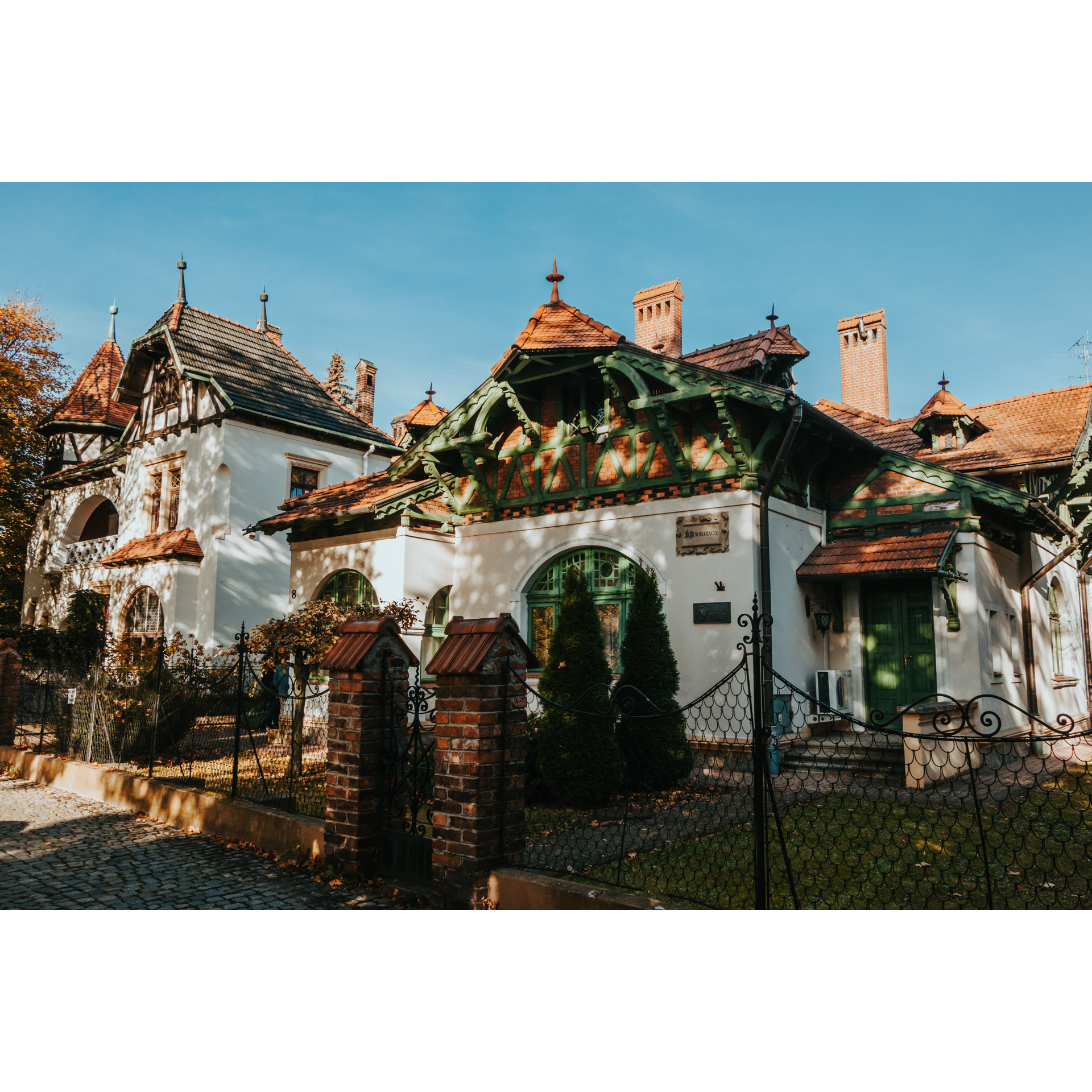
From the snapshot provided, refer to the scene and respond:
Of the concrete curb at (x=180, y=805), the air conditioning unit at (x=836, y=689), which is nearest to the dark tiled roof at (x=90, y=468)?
the concrete curb at (x=180, y=805)

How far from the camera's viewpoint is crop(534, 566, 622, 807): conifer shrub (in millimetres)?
8789

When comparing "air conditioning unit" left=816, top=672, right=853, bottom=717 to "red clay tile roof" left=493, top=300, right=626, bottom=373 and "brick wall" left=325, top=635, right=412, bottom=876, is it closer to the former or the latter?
"red clay tile roof" left=493, top=300, right=626, bottom=373

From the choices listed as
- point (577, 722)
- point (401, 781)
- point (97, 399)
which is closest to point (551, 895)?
point (401, 781)

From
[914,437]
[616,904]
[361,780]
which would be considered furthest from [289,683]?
[914,437]

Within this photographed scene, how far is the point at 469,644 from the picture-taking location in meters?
5.45

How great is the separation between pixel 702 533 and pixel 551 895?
7723 millimetres

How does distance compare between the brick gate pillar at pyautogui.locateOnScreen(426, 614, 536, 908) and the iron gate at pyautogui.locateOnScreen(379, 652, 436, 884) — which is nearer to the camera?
the brick gate pillar at pyautogui.locateOnScreen(426, 614, 536, 908)

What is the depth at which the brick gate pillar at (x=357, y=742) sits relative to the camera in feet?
19.6

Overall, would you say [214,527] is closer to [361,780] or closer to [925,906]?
[361,780]

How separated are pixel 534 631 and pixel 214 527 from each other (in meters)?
10.4

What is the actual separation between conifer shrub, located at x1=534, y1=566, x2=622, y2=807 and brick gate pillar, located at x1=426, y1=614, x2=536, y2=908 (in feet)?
10.3

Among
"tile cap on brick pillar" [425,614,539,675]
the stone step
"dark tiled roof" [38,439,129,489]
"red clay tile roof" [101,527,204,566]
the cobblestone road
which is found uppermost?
"dark tiled roof" [38,439,129,489]

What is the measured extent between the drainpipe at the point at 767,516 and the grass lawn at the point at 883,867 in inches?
156

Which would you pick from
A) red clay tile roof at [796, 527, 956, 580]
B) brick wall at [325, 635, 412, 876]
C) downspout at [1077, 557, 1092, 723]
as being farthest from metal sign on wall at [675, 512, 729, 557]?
downspout at [1077, 557, 1092, 723]
